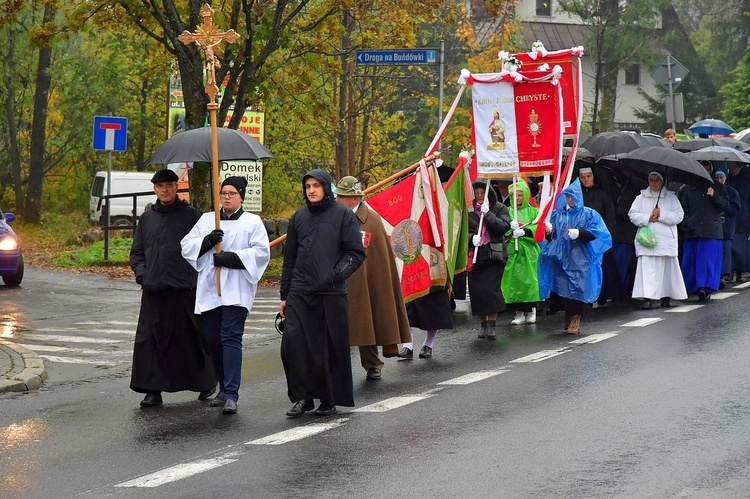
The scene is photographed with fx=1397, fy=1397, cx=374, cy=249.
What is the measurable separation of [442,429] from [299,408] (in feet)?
4.00

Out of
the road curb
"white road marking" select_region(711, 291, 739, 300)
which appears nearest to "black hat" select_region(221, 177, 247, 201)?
the road curb

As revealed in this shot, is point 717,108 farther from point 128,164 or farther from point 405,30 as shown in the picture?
point 405,30

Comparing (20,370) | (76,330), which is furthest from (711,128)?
(20,370)

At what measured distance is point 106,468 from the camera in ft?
25.7

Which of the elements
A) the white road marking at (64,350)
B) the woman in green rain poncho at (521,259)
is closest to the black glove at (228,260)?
the white road marking at (64,350)

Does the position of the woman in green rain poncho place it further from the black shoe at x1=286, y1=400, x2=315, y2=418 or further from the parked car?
the parked car

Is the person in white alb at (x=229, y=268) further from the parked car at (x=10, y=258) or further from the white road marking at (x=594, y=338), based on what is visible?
the parked car at (x=10, y=258)

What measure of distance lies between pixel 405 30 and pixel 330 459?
14.0 metres

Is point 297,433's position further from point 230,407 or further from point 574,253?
point 574,253

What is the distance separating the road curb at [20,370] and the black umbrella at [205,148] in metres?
2.39

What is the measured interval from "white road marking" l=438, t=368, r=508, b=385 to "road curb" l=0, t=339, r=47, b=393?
11.1 ft

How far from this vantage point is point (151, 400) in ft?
33.9

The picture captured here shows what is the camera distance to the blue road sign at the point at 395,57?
66.7 feet

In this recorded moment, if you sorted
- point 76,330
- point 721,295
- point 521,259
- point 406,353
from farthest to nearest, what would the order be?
point 721,295 < point 76,330 < point 521,259 < point 406,353
